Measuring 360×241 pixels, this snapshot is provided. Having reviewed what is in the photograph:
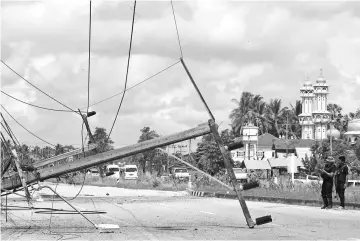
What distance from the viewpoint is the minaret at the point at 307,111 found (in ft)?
490

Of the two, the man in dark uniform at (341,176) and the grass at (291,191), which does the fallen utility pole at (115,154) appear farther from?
the grass at (291,191)

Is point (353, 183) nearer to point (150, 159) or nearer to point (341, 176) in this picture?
point (341, 176)

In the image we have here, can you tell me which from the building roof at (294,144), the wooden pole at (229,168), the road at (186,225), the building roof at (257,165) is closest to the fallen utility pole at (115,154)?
the wooden pole at (229,168)

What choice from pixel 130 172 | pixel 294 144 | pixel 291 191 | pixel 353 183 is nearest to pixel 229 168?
pixel 291 191

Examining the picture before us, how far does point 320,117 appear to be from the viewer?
145250 millimetres

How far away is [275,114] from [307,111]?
6230 millimetres

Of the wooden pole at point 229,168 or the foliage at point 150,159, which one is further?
the foliage at point 150,159

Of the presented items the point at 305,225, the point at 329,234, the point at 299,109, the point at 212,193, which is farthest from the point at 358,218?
the point at 299,109

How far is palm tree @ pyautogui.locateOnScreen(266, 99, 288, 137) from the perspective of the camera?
149 metres

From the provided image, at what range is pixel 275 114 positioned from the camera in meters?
150

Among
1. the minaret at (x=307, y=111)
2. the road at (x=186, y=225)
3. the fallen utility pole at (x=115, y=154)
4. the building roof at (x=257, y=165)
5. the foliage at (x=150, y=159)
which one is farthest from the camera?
the minaret at (x=307, y=111)

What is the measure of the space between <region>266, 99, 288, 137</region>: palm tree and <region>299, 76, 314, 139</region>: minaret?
12.8 feet

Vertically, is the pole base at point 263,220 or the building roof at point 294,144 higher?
the building roof at point 294,144

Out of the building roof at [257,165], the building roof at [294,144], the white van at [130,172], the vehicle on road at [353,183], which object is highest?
the building roof at [294,144]
